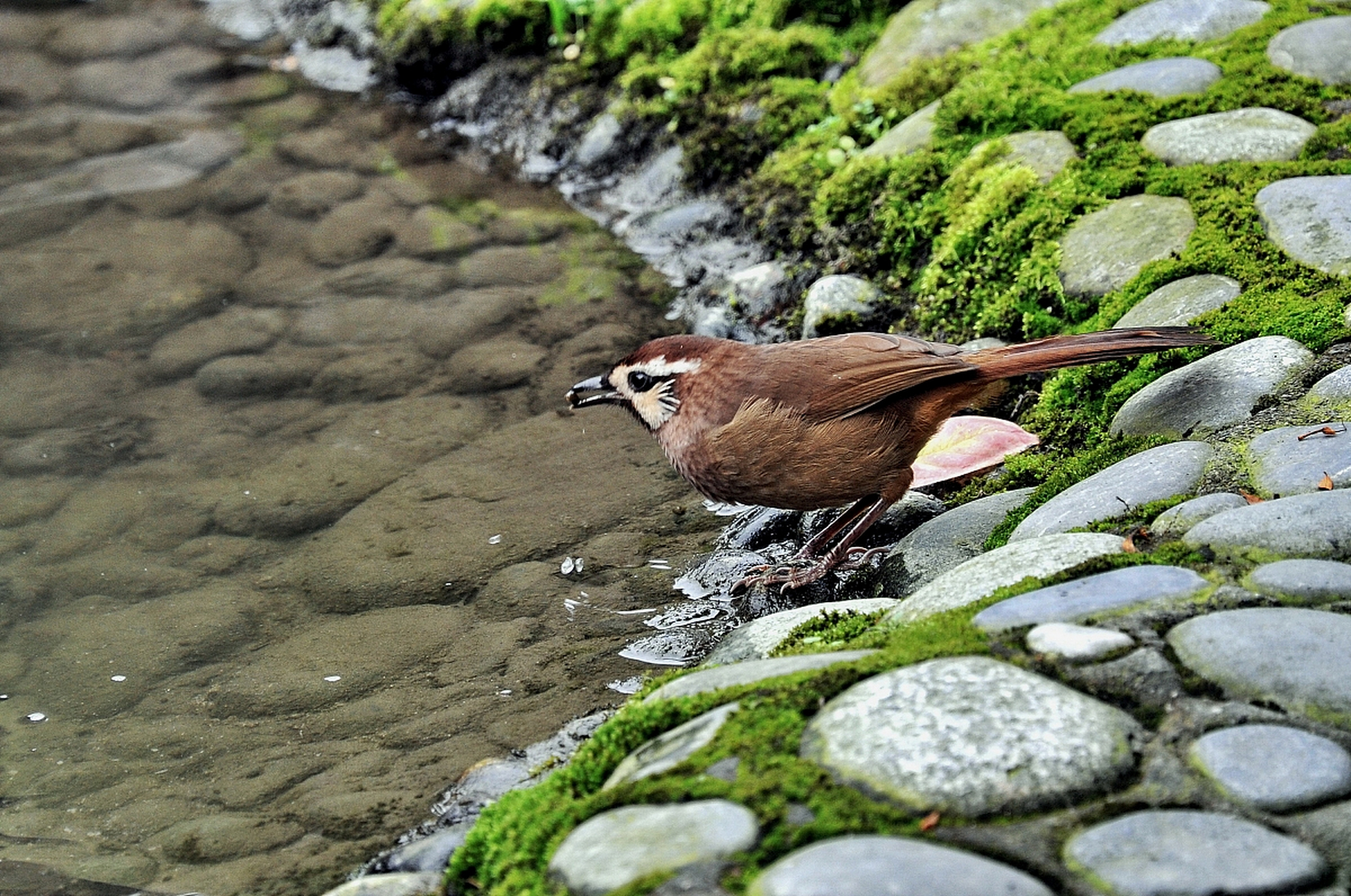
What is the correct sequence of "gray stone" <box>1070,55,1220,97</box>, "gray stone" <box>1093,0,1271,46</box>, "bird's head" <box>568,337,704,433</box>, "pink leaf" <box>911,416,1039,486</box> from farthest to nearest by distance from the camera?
1. "gray stone" <box>1093,0,1271,46</box>
2. "gray stone" <box>1070,55,1220,97</box>
3. "pink leaf" <box>911,416,1039,486</box>
4. "bird's head" <box>568,337,704,433</box>

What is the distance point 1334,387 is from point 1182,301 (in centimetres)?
94

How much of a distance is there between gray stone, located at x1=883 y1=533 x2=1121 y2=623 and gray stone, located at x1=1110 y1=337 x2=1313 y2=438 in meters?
0.87

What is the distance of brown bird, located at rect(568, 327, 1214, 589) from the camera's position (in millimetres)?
4441

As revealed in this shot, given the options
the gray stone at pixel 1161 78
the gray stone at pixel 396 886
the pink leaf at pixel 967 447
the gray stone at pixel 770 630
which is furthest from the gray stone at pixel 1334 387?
the gray stone at pixel 396 886

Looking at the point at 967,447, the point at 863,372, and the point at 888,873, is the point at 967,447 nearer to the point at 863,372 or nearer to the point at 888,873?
the point at 863,372

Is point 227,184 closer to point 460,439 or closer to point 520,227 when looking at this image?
point 520,227

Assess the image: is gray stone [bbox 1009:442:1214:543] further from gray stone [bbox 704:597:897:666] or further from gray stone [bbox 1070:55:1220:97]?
gray stone [bbox 1070:55:1220:97]

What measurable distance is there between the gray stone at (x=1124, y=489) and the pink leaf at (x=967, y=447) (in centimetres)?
78

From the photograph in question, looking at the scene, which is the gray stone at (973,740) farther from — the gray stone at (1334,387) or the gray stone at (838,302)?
the gray stone at (838,302)

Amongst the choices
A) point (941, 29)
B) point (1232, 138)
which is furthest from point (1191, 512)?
point (941, 29)

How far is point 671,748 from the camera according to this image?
2.95 m

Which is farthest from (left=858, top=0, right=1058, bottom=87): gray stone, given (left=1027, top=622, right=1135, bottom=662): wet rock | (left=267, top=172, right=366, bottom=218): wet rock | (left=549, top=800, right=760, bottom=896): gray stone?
(left=549, top=800, right=760, bottom=896): gray stone

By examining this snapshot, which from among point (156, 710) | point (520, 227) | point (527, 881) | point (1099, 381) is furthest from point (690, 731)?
point (520, 227)

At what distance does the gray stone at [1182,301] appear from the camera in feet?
15.3
